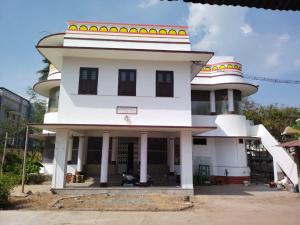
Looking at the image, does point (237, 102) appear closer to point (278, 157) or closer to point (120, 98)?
point (278, 157)

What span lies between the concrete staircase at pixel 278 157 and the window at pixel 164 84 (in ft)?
23.7

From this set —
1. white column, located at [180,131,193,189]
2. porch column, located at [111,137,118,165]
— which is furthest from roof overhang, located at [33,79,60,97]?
white column, located at [180,131,193,189]

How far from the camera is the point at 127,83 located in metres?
14.3

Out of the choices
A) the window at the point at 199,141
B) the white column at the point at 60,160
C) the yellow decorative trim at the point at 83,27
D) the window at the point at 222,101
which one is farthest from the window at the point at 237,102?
the white column at the point at 60,160

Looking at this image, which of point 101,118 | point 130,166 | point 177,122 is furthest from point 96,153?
point 177,122

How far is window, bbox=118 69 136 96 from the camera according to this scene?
14219 mm

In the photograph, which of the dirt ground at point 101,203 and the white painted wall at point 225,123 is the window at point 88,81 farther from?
Result: the white painted wall at point 225,123

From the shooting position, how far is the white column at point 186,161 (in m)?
13.6

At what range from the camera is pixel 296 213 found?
9.98 metres

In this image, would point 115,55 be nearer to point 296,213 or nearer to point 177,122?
point 177,122

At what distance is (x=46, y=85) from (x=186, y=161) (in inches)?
449

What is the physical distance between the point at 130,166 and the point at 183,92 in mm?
6746

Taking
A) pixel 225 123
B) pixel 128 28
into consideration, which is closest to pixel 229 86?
pixel 225 123

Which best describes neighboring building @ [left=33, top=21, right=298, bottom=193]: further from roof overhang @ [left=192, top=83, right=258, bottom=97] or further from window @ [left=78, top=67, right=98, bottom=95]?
roof overhang @ [left=192, top=83, right=258, bottom=97]
